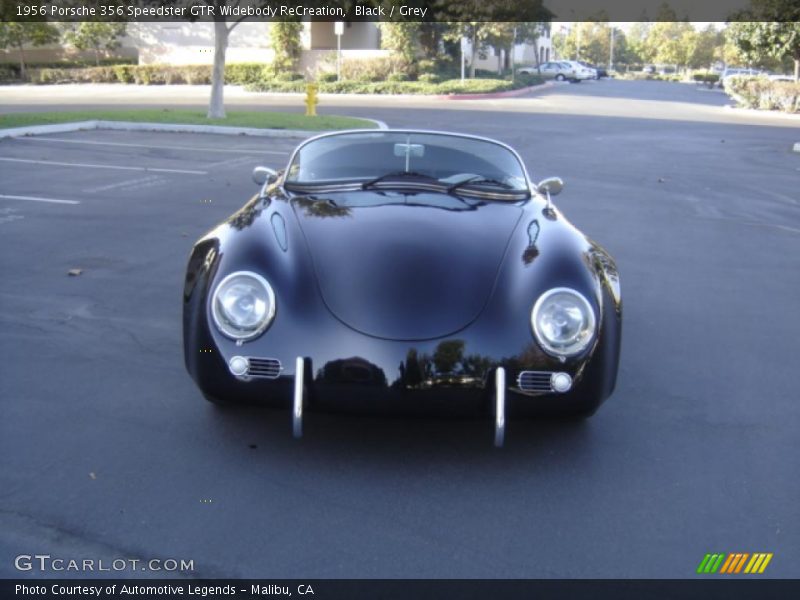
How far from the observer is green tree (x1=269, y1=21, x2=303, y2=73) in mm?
45938

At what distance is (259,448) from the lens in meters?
3.88

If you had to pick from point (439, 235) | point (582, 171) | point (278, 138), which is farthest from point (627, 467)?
point (278, 138)

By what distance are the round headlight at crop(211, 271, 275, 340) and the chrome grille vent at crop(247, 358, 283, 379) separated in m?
0.11

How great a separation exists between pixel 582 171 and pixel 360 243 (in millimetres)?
11464

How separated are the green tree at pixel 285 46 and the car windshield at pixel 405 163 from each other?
42.6 m

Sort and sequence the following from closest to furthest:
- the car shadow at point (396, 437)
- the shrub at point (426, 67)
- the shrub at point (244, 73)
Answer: the car shadow at point (396, 437) → the shrub at point (426, 67) → the shrub at point (244, 73)

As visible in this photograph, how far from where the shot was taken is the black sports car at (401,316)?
141 inches

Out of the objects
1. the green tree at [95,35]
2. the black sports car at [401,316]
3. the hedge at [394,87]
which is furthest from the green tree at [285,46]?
the black sports car at [401,316]

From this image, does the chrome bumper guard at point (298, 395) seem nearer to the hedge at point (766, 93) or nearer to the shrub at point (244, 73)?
the hedge at point (766, 93)

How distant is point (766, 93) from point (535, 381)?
113 ft

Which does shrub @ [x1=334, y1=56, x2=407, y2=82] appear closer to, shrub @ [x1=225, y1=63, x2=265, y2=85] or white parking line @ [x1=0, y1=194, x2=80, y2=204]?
shrub @ [x1=225, y1=63, x2=265, y2=85]

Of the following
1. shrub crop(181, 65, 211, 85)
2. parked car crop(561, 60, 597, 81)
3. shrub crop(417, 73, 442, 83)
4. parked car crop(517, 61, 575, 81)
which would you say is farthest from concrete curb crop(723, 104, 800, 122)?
parked car crop(561, 60, 597, 81)

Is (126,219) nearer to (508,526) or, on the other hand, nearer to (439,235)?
(439,235)
